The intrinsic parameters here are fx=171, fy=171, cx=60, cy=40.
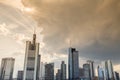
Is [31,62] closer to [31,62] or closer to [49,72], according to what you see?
[31,62]

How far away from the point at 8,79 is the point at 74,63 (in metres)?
76.4

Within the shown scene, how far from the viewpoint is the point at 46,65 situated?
623 ft

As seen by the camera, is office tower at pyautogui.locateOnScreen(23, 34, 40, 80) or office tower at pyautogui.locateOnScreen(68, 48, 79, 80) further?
office tower at pyautogui.locateOnScreen(68, 48, 79, 80)

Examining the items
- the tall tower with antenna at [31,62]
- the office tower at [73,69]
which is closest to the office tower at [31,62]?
the tall tower with antenna at [31,62]

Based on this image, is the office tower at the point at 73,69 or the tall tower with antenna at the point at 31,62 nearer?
the tall tower with antenna at the point at 31,62

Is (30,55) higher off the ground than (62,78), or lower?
higher

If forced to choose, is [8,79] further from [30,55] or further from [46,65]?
[30,55]

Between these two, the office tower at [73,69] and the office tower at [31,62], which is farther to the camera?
the office tower at [73,69]

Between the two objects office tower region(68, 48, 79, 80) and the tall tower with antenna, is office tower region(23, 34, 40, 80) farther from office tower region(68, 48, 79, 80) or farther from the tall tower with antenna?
office tower region(68, 48, 79, 80)

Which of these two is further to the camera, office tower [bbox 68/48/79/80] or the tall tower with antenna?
office tower [bbox 68/48/79/80]

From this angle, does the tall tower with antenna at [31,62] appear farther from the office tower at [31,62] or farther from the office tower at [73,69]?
the office tower at [73,69]

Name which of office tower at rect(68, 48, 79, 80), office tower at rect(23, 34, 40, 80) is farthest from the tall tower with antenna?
office tower at rect(68, 48, 79, 80)

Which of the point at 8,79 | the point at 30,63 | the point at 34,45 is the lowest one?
the point at 8,79

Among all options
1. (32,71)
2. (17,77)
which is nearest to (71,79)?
(17,77)
